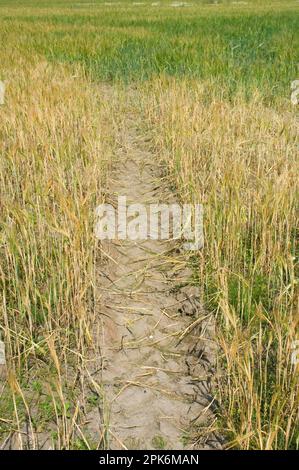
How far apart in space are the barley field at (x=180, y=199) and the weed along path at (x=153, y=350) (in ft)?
0.19

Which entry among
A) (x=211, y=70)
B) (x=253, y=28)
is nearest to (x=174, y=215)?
(x=211, y=70)

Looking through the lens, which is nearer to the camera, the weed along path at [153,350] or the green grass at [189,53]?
the weed along path at [153,350]

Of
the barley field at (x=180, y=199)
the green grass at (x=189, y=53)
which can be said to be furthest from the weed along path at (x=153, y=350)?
the green grass at (x=189, y=53)

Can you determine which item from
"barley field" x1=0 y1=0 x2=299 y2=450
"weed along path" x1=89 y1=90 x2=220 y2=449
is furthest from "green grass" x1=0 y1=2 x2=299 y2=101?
"weed along path" x1=89 y1=90 x2=220 y2=449

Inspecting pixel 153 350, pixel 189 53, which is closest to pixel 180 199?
pixel 153 350

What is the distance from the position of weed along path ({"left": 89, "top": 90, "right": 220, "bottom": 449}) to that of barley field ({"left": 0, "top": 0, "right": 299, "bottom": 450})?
0.19ft

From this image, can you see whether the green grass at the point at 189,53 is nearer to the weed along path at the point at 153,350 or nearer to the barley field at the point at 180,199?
the barley field at the point at 180,199

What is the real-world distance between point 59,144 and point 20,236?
1287 millimetres

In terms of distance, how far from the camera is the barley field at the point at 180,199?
59.7 inches

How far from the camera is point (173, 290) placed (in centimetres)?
230

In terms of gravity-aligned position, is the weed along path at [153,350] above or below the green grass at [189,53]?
below

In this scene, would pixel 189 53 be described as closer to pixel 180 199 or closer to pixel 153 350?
pixel 180 199

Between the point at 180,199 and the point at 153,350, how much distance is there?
140 centimetres
